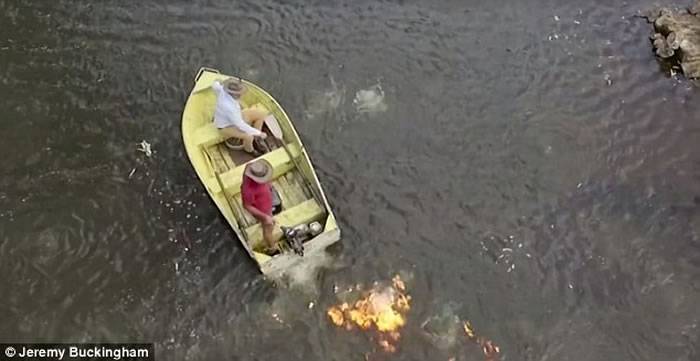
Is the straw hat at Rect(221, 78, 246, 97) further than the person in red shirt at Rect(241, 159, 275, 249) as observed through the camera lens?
Yes

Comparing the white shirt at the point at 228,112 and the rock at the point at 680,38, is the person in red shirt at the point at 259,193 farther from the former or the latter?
the rock at the point at 680,38

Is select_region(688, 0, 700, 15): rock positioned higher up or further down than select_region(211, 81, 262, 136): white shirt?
higher up

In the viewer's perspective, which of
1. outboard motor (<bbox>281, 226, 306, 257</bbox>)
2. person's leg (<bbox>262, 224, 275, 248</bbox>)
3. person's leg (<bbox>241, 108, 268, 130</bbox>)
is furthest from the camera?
person's leg (<bbox>241, 108, 268, 130</bbox>)

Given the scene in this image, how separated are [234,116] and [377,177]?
2.79 meters

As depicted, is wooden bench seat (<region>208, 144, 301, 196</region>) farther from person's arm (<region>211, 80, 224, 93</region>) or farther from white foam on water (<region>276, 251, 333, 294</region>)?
white foam on water (<region>276, 251, 333, 294</region>)

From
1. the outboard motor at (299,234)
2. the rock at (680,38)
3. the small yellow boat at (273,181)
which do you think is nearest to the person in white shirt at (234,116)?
the small yellow boat at (273,181)

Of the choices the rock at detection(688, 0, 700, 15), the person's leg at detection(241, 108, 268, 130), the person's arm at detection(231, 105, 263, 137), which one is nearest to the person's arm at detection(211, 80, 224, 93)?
the person's arm at detection(231, 105, 263, 137)

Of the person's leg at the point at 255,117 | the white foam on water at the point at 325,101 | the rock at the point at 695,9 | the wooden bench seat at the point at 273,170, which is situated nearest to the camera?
the wooden bench seat at the point at 273,170

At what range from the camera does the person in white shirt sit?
12.0 meters

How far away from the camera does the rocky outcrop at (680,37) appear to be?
49.3 ft

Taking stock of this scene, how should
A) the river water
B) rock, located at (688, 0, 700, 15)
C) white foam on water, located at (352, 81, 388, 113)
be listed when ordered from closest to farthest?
the river water < white foam on water, located at (352, 81, 388, 113) < rock, located at (688, 0, 700, 15)

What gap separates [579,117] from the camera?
14.3 m

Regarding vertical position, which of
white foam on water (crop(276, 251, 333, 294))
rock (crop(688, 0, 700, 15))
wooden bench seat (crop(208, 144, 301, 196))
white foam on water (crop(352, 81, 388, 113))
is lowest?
white foam on water (crop(276, 251, 333, 294))

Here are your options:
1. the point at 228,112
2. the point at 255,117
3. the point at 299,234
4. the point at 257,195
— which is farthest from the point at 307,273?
the point at 228,112
